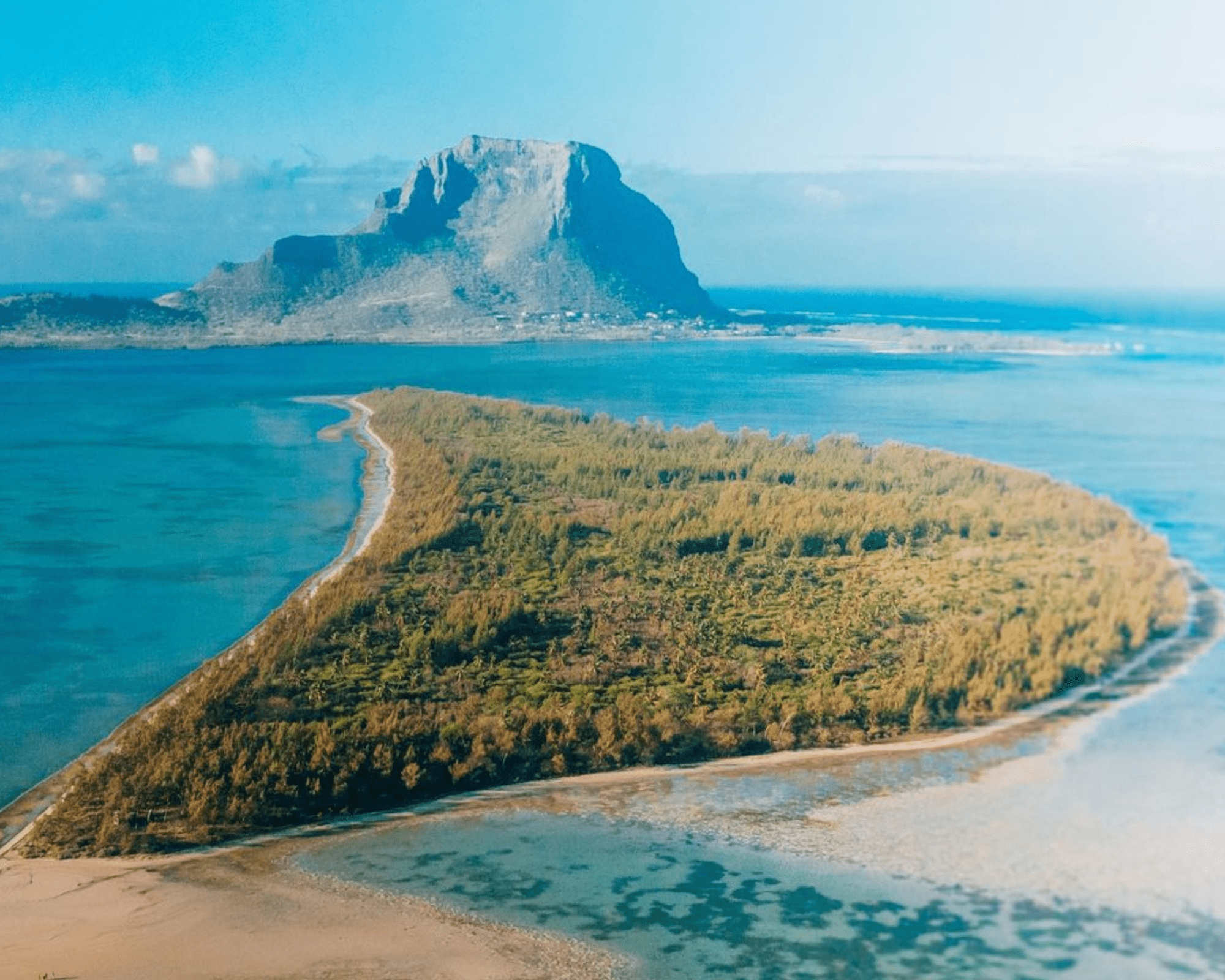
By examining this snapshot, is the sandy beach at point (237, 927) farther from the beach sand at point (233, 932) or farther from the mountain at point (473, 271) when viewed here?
the mountain at point (473, 271)

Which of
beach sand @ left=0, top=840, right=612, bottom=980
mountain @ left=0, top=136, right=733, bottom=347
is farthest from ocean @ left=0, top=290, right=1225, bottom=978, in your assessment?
mountain @ left=0, top=136, right=733, bottom=347

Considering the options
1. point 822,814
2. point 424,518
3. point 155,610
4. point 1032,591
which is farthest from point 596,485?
point 822,814

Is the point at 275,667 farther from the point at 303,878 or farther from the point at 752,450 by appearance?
the point at 752,450

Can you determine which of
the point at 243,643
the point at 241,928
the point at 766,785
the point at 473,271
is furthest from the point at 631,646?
the point at 473,271

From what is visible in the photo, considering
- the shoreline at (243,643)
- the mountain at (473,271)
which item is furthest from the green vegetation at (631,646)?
the mountain at (473,271)

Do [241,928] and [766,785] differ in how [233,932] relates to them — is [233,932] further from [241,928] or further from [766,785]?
[766,785]

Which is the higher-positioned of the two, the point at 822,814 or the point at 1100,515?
the point at 1100,515
